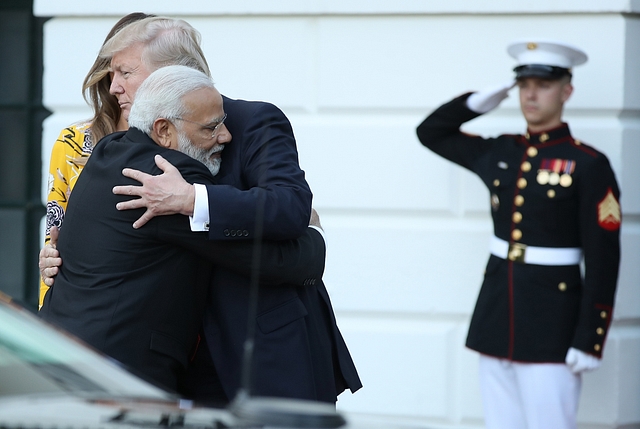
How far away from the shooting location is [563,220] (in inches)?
149

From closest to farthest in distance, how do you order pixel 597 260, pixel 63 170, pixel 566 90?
pixel 63 170 → pixel 597 260 → pixel 566 90

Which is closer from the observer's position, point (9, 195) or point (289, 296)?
point (289, 296)

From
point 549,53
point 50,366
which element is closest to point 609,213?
point 549,53

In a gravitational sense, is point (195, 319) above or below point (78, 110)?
below

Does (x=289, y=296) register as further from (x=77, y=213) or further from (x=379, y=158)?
(x=379, y=158)

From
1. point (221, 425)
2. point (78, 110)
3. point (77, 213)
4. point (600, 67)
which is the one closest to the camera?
point (221, 425)

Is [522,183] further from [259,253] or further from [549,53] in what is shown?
[259,253]

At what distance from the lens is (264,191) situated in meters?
2.28

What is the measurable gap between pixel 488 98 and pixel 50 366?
2751 mm

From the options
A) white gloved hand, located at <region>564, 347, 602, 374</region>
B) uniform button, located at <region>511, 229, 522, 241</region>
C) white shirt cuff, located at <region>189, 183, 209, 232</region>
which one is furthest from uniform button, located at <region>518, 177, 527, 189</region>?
white shirt cuff, located at <region>189, 183, 209, 232</region>

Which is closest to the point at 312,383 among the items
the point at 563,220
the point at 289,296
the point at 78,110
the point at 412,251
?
the point at 289,296

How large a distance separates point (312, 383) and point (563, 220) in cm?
173

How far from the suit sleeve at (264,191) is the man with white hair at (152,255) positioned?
0.05m

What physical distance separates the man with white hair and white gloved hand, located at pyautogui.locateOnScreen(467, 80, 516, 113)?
1.86m
